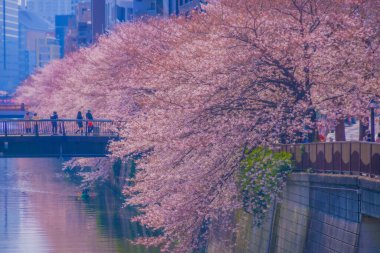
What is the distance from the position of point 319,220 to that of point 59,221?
1052 inches

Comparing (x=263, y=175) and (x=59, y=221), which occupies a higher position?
(x=263, y=175)

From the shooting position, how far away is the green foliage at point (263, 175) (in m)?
26.8

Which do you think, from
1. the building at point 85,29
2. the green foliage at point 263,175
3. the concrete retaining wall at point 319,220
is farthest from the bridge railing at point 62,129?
the building at point 85,29

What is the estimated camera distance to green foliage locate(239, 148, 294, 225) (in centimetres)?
2683

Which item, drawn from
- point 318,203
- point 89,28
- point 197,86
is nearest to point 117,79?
point 197,86

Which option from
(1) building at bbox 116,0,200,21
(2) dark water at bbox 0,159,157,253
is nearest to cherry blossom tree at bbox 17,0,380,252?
(2) dark water at bbox 0,159,157,253

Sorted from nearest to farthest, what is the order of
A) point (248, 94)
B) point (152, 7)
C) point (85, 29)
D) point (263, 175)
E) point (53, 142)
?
point (263, 175)
point (248, 94)
point (53, 142)
point (152, 7)
point (85, 29)

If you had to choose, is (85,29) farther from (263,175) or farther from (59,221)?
(263,175)

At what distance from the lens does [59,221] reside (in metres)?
48.8

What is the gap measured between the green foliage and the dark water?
1218cm

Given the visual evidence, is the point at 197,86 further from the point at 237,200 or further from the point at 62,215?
the point at 62,215

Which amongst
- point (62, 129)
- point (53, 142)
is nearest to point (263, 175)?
point (53, 142)

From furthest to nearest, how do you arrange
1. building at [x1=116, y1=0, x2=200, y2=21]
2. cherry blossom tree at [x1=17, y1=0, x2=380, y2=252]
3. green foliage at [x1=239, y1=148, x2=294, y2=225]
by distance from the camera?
building at [x1=116, y1=0, x2=200, y2=21] < cherry blossom tree at [x1=17, y1=0, x2=380, y2=252] < green foliage at [x1=239, y1=148, x2=294, y2=225]

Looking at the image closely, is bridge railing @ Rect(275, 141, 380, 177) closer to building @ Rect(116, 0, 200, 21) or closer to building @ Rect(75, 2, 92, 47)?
building @ Rect(116, 0, 200, 21)
